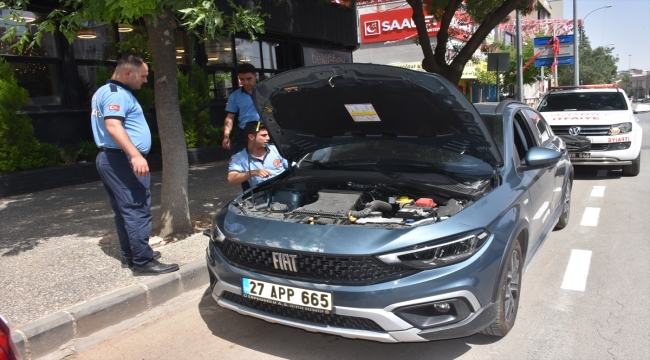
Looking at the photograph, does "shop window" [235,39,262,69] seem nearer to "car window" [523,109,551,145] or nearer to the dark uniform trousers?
"car window" [523,109,551,145]

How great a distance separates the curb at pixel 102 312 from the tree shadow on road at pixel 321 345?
0.67 meters

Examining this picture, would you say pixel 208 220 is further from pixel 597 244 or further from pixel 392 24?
pixel 392 24

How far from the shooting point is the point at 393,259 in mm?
2850

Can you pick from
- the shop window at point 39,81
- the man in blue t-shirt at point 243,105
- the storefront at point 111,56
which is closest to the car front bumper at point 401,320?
the man in blue t-shirt at point 243,105

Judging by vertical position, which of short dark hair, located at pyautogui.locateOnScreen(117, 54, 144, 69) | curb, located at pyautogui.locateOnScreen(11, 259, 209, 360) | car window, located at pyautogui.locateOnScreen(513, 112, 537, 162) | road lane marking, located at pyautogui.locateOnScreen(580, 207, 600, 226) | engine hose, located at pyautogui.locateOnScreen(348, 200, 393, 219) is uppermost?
short dark hair, located at pyautogui.locateOnScreen(117, 54, 144, 69)

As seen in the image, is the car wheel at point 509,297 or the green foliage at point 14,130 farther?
the green foliage at point 14,130

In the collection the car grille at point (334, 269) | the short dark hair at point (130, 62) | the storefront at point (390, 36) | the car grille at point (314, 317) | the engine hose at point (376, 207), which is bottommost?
the car grille at point (314, 317)

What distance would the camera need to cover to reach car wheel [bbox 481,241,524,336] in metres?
3.22

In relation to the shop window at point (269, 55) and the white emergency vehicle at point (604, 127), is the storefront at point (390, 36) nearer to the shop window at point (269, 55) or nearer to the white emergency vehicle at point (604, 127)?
the shop window at point (269, 55)

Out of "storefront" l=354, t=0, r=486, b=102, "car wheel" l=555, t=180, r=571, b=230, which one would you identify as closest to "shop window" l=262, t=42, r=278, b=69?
"car wheel" l=555, t=180, r=571, b=230

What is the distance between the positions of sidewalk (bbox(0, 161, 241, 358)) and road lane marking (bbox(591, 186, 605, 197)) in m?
5.68

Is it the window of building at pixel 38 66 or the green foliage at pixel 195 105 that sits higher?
→ the window of building at pixel 38 66

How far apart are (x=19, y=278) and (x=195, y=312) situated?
1.63m

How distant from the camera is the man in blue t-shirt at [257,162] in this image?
4586 millimetres
